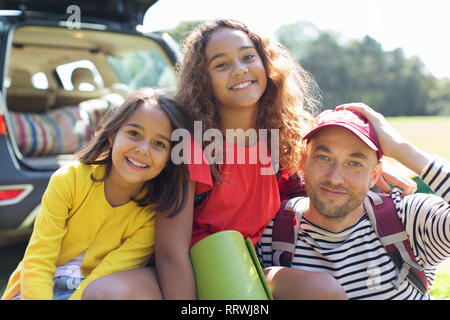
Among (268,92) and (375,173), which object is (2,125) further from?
(375,173)

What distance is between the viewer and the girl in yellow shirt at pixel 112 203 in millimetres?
1705

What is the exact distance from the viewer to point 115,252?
1734 millimetres

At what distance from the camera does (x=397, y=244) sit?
1682 millimetres

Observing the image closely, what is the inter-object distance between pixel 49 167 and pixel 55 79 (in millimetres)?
2697

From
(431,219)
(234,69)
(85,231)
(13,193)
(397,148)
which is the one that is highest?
(234,69)

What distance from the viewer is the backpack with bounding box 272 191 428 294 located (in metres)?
1.66

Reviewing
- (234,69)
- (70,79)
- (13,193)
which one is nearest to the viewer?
(234,69)

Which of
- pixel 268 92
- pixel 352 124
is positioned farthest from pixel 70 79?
pixel 352 124

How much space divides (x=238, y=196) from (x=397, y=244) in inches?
25.1

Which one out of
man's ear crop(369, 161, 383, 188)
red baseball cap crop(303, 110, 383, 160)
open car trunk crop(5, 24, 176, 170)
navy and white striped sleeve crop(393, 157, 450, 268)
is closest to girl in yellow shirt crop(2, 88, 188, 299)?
red baseball cap crop(303, 110, 383, 160)

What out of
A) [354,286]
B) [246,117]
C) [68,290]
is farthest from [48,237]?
[354,286]

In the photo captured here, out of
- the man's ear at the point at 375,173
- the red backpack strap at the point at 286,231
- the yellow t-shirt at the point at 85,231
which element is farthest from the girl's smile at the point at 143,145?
the man's ear at the point at 375,173

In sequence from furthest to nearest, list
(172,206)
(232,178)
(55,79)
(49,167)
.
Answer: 1. (55,79)
2. (49,167)
3. (232,178)
4. (172,206)
